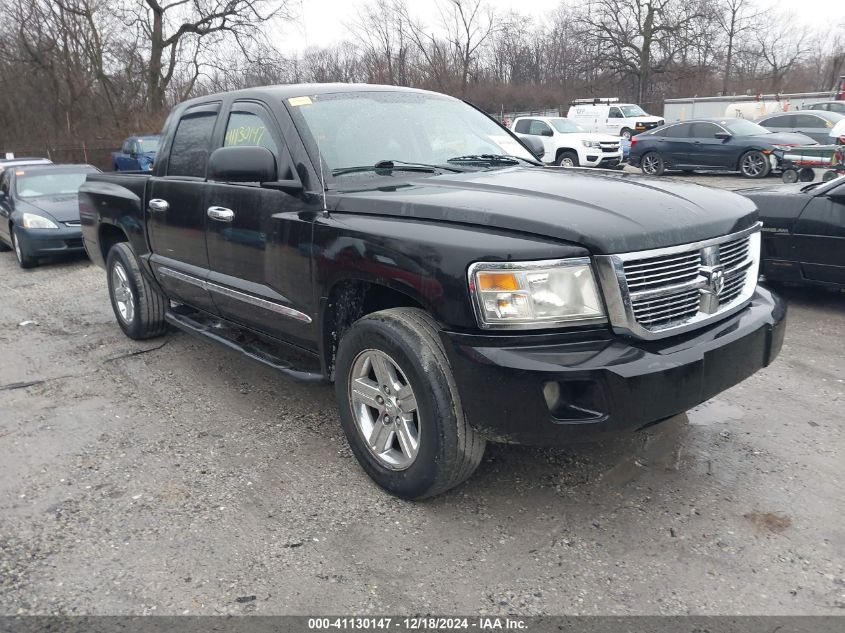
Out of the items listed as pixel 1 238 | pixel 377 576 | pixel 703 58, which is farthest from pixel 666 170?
pixel 703 58

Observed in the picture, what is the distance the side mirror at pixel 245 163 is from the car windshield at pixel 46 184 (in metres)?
8.58

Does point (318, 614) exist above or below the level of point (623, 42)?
below

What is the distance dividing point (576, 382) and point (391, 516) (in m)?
1.09

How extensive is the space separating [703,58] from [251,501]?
5354 cm

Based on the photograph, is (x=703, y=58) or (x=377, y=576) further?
(x=703, y=58)

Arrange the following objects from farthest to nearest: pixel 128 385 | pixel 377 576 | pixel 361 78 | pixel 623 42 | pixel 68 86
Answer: pixel 623 42 < pixel 361 78 < pixel 68 86 < pixel 128 385 < pixel 377 576

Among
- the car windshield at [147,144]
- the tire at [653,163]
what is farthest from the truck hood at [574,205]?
the car windshield at [147,144]

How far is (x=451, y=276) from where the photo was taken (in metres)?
2.64

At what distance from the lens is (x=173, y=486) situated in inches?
133

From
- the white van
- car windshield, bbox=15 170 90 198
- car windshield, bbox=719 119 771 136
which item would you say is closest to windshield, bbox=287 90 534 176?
car windshield, bbox=15 170 90 198

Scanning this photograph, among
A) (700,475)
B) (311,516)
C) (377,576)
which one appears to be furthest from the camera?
(700,475)

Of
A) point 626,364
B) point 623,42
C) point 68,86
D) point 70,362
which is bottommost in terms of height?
point 70,362

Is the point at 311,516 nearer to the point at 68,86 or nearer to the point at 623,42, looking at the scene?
the point at 68,86

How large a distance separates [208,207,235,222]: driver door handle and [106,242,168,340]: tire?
1.53m
